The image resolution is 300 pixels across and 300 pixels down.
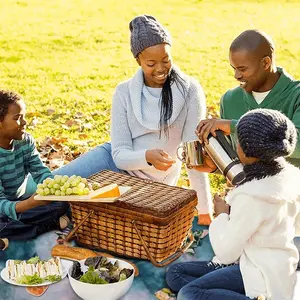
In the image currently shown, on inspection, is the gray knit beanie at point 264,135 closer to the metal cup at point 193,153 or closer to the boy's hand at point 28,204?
the metal cup at point 193,153

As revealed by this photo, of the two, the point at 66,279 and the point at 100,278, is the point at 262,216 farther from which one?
the point at 66,279

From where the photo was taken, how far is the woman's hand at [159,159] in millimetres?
3479

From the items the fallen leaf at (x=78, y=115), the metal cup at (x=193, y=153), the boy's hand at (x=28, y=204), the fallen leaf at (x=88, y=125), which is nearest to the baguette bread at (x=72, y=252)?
the boy's hand at (x=28, y=204)

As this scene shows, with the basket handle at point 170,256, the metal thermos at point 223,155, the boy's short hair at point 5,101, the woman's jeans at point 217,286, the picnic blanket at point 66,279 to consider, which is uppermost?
the boy's short hair at point 5,101

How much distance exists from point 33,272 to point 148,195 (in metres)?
0.69

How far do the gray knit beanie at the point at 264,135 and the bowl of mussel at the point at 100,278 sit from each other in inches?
33.5

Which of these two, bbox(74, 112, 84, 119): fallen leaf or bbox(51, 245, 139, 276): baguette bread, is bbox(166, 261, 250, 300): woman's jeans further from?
bbox(74, 112, 84, 119): fallen leaf

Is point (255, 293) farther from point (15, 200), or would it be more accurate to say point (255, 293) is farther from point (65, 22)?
point (65, 22)

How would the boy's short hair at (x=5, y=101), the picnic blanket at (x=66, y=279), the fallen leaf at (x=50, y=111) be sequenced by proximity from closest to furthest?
the picnic blanket at (x=66, y=279) < the boy's short hair at (x=5, y=101) < the fallen leaf at (x=50, y=111)

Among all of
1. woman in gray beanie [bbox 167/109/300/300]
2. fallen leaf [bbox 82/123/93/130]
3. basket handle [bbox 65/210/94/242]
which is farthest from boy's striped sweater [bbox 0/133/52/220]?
fallen leaf [bbox 82/123/93/130]

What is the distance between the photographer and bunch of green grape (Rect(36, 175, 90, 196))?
10.6 ft

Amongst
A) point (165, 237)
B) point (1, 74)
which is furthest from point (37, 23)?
point (165, 237)

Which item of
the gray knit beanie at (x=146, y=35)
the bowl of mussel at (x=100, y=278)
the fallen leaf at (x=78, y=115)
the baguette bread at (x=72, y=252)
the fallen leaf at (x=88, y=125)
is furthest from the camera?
the fallen leaf at (x=78, y=115)

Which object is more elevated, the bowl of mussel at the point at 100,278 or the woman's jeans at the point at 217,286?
the woman's jeans at the point at 217,286
